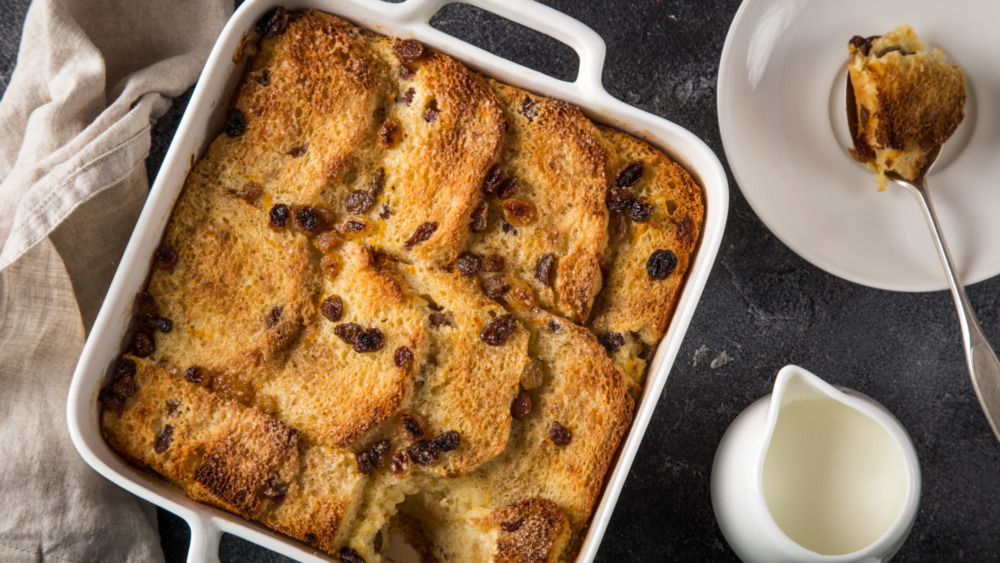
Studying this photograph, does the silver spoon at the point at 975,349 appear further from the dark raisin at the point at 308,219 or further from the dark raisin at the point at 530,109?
the dark raisin at the point at 308,219

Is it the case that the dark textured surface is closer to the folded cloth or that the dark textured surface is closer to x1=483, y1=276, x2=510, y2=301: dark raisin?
the folded cloth

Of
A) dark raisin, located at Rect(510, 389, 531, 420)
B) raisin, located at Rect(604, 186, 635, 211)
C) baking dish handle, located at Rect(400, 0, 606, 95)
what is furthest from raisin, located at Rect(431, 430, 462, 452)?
baking dish handle, located at Rect(400, 0, 606, 95)

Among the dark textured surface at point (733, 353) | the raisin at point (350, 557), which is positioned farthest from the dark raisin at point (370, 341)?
the dark textured surface at point (733, 353)

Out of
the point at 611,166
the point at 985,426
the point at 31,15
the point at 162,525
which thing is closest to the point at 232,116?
the point at 31,15

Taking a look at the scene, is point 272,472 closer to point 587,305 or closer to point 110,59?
point 587,305

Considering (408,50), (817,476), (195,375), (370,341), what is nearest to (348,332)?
(370,341)

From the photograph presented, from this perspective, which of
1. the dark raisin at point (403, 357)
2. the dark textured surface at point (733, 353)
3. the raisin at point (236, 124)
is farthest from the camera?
the dark textured surface at point (733, 353)

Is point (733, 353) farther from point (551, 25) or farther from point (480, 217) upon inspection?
point (551, 25)
